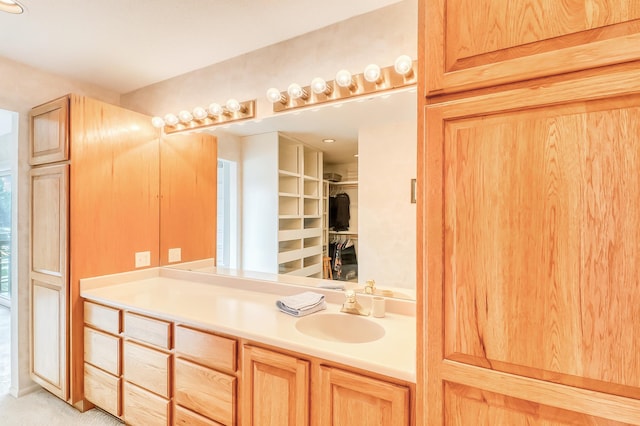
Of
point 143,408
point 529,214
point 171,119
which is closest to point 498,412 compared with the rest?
point 529,214

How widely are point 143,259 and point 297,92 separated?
1.75m

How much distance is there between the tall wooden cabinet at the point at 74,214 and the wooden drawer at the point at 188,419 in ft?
3.22

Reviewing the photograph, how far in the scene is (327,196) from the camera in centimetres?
184

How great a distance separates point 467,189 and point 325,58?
4.31 ft

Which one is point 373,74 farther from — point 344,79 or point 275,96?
point 275,96

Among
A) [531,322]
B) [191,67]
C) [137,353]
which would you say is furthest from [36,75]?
[531,322]

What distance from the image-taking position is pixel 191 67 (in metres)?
2.30

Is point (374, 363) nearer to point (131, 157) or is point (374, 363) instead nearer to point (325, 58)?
point (325, 58)

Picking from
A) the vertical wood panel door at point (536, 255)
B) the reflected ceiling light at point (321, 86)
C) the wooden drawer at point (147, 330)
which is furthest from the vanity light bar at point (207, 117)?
the vertical wood panel door at point (536, 255)

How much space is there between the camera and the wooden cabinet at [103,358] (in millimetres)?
1882

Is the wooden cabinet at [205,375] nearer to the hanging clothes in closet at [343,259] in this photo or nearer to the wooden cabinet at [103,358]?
the wooden cabinet at [103,358]

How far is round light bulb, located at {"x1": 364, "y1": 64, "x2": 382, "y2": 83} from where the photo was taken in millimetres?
1578

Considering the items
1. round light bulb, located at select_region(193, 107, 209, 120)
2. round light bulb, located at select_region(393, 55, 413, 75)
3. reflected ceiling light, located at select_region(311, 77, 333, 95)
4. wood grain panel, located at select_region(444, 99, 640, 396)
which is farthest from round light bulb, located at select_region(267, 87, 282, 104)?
wood grain panel, located at select_region(444, 99, 640, 396)

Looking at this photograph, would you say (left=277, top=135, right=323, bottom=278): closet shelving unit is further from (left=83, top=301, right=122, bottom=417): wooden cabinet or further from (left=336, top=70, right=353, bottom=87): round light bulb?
(left=83, top=301, right=122, bottom=417): wooden cabinet
